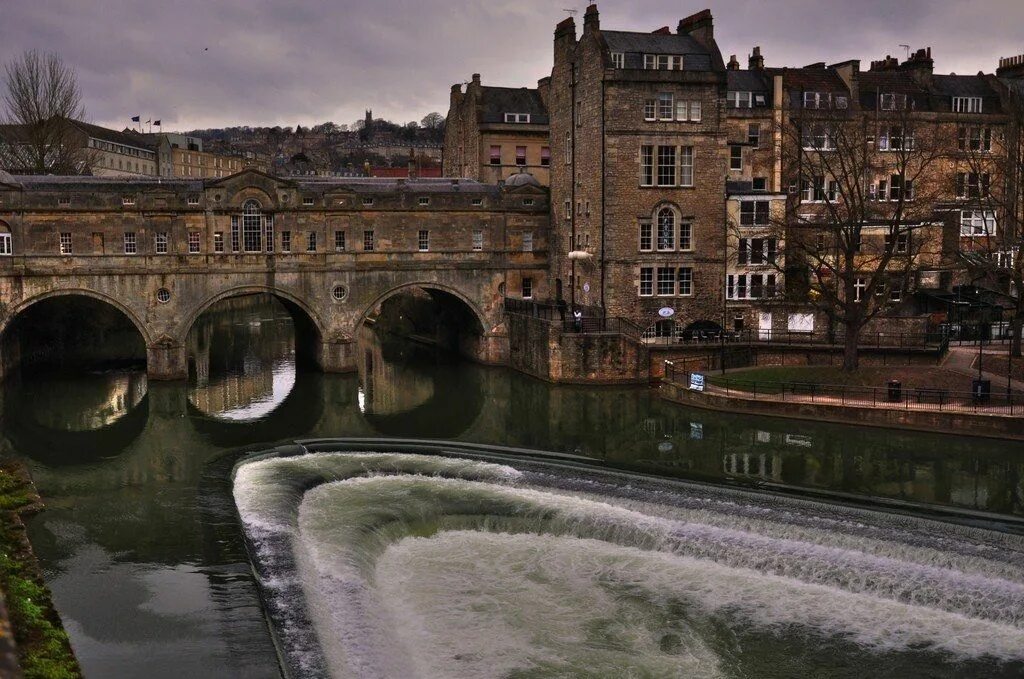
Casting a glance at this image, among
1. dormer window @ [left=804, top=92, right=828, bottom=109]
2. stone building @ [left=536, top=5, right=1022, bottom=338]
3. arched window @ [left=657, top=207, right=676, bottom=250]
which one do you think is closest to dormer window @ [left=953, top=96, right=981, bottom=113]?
stone building @ [left=536, top=5, right=1022, bottom=338]

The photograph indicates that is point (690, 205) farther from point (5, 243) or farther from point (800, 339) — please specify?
point (5, 243)

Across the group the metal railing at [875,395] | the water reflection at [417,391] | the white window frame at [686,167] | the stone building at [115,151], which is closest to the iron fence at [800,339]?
the metal railing at [875,395]

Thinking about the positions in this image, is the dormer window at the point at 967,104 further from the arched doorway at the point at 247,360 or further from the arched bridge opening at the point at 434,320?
the arched doorway at the point at 247,360

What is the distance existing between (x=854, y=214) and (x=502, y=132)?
104 ft

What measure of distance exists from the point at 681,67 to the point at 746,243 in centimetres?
978

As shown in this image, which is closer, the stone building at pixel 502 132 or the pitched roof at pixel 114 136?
the stone building at pixel 502 132

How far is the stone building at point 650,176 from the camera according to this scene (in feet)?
165

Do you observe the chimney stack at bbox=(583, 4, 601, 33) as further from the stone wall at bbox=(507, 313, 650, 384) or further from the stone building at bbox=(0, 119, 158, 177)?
the stone building at bbox=(0, 119, 158, 177)

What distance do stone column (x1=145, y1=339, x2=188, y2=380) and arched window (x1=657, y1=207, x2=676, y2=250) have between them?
2508 cm

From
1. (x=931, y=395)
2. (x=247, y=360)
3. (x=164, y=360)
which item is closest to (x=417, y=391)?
(x=164, y=360)

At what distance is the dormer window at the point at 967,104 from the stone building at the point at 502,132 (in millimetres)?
25690

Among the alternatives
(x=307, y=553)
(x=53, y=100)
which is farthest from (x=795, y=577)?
(x=53, y=100)

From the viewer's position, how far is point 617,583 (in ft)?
77.5

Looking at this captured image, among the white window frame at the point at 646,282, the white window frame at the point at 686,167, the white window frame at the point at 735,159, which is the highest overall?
the white window frame at the point at 735,159
